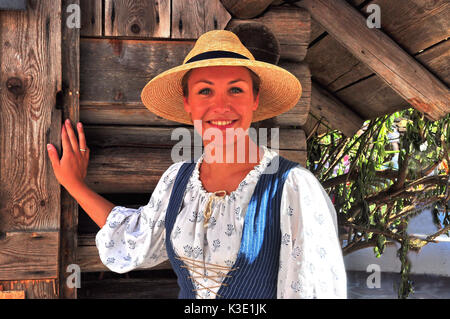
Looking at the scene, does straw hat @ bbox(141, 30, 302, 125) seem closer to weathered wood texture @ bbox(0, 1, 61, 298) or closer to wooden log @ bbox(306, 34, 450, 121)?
weathered wood texture @ bbox(0, 1, 61, 298)

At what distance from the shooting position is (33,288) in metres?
2.35

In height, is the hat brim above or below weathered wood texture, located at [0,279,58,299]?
above

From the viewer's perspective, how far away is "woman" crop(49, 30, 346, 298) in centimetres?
168

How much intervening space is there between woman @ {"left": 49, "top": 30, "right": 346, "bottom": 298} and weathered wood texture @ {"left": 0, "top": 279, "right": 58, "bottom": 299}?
458mm

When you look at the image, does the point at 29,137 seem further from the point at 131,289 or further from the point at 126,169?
the point at 131,289

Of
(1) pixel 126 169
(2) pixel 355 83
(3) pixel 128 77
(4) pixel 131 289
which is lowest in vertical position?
(4) pixel 131 289

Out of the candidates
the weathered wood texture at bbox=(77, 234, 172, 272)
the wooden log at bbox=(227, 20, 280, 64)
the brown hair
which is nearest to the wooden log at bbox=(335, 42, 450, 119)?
the wooden log at bbox=(227, 20, 280, 64)

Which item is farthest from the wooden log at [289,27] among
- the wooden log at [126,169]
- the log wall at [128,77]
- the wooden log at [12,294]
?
the wooden log at [12,294]

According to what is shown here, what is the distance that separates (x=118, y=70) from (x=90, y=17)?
29 centimetres

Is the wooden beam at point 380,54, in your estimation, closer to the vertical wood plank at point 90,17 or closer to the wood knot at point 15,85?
the vertical wood plank at point 90,17

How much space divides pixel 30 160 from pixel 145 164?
0.56 meters

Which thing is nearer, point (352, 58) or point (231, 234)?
point (231, 234)

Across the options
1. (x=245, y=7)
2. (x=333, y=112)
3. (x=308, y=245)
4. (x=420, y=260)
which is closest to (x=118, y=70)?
(x=245, y=7)

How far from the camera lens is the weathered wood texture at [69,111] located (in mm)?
2389
